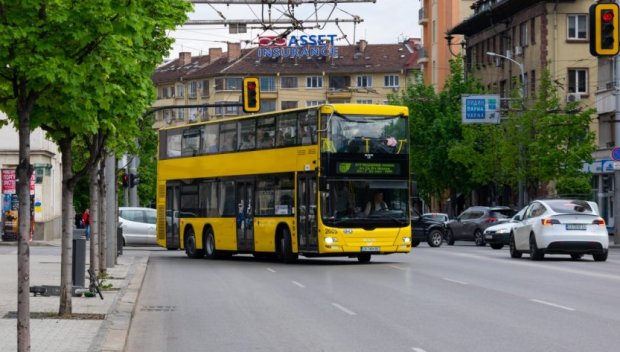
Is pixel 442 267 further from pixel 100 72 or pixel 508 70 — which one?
pixel 508 70

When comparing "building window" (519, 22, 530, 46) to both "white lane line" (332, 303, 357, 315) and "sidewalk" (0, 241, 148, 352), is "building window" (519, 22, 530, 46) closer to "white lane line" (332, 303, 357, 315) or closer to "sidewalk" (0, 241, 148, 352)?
"sidewalk" (0, 241, 148, 352)

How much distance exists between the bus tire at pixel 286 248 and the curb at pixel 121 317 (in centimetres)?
785

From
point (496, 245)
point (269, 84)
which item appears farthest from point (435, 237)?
point (269, 84)

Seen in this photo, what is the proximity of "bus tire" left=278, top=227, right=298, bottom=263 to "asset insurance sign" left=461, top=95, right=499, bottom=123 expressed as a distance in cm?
3272

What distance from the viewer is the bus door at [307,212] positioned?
34125 millimetres

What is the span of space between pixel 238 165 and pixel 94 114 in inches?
909

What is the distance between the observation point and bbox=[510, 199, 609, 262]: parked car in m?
34.7

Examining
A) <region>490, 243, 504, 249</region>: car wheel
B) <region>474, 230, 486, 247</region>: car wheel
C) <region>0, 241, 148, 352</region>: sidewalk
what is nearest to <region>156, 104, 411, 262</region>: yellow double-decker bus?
<region>0, 241, 148, 352</region>: sidewalk

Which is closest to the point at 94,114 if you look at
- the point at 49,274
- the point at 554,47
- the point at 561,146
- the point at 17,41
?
the point at 17,41

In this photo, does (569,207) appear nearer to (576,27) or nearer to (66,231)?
(66,231)

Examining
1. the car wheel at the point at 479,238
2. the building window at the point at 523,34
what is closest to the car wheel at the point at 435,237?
the car wheel at the point at 479,238

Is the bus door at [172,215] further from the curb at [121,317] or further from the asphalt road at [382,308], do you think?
the curb at [121,317]

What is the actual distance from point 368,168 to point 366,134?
2.78ft

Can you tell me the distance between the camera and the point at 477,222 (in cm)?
6038
